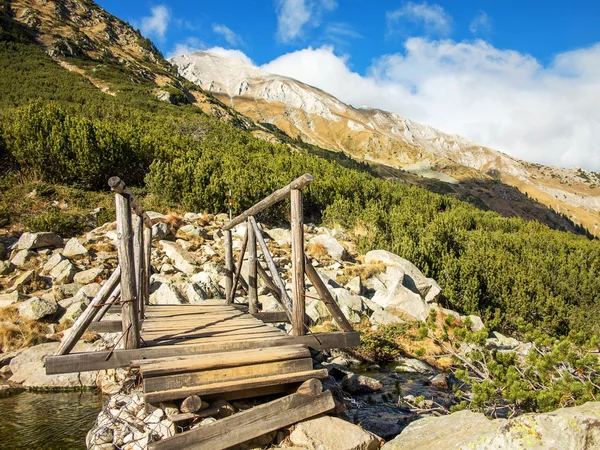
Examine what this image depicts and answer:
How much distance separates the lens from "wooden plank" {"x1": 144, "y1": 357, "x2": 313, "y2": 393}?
10.9ft

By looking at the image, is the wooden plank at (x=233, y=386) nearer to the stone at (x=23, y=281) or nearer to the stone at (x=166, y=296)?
the stone at (x=166, y=296)

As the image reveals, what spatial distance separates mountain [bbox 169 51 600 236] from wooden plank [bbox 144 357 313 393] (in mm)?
64850

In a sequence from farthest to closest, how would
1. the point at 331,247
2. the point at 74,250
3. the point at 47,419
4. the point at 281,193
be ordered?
the point at 331,247 → the point at 74,250 → the point at 47,419 → the point at 281,193

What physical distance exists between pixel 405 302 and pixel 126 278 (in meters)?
8.52

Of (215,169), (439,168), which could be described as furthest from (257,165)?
(439,168)

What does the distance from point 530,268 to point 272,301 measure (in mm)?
9959

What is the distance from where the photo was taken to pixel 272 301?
9.62 metres

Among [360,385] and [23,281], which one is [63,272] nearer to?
[23,281]

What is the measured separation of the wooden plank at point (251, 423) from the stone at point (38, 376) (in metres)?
4.59

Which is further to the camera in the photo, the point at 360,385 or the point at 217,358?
the point at 360,385

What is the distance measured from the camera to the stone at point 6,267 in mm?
9781

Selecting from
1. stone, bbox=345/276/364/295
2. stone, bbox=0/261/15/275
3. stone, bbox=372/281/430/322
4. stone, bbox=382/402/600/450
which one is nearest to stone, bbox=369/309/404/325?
stone, bbox=372/281/430/322

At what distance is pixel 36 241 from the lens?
10.9 m

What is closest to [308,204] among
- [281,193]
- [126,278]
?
[281,193]
